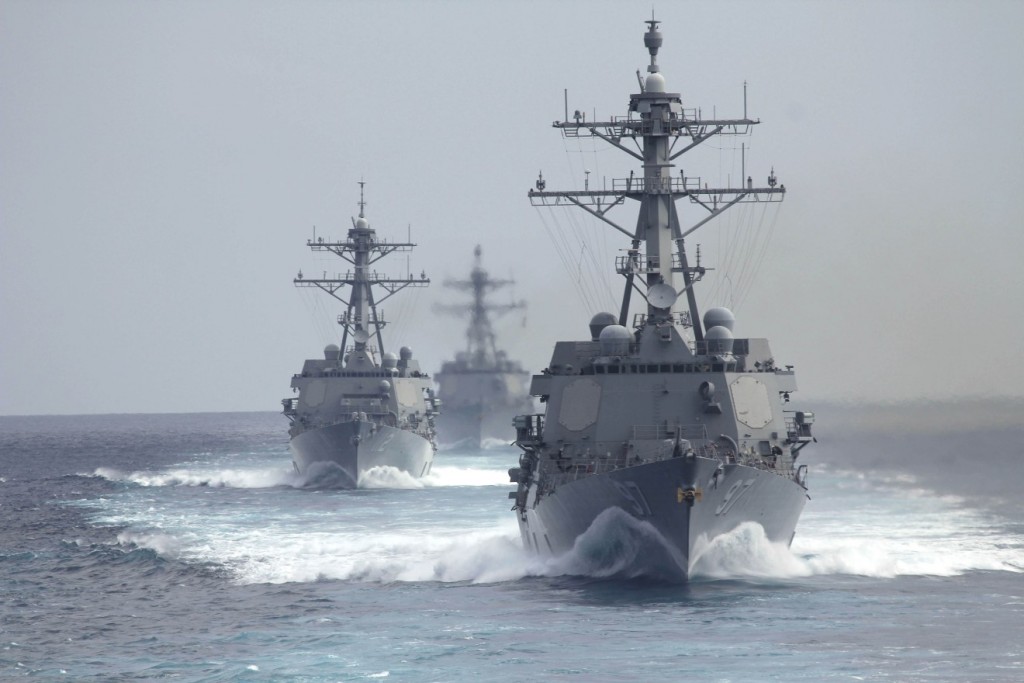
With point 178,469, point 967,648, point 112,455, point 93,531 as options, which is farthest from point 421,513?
point 112,455

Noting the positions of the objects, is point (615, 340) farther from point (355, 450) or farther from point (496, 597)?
point (355, 450)

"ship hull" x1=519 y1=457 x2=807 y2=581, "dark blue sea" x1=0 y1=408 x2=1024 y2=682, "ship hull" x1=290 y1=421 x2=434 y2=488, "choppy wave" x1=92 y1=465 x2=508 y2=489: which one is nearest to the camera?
"dark blue sea" x1=0 y1=408 x2=1024 y2=682

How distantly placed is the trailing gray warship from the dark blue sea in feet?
35.2

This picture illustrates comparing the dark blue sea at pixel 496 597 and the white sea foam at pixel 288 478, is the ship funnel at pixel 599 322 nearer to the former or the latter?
the dark blue sea at pixel 496 597

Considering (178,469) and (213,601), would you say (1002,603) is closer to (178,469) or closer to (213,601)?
(213,601)

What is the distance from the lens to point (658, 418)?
1087 inches

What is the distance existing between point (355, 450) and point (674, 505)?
3485cm

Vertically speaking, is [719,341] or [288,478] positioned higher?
[719,341]

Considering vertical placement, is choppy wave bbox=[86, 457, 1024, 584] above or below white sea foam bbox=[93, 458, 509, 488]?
below

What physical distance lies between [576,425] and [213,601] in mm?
7541

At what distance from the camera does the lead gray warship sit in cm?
2547

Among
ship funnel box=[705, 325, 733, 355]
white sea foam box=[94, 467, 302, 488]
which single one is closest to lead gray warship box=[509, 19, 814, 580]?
ship funnel box=[705, 325, 733, 355]

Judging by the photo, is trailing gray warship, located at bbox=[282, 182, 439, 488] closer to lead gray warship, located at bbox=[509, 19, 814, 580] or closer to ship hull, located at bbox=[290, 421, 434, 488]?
ship hull, located at bbox=[290, 421, 434, 488]

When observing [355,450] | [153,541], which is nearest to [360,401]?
[355,450]
